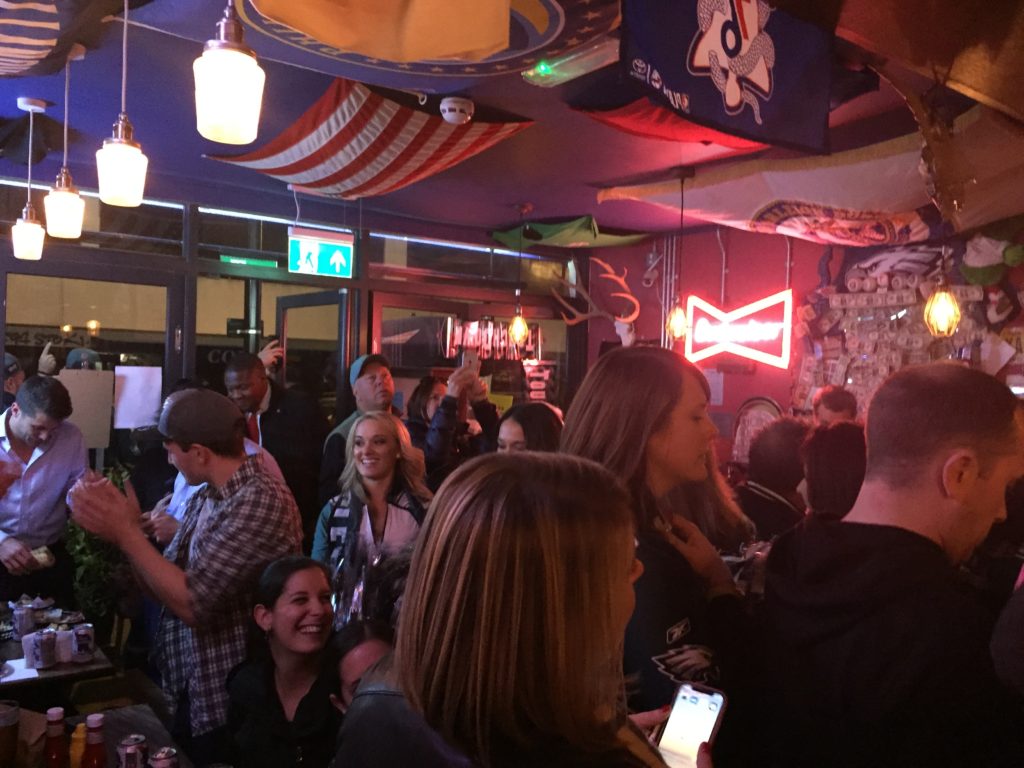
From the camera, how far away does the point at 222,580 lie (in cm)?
226

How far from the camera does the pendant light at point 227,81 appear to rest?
Answer: 2.11 meters

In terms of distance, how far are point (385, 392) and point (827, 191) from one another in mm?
3108

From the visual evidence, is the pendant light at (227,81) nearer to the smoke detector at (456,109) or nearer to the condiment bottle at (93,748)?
the condiment bottle at (93,748)

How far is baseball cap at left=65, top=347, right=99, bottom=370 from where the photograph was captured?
5852 millimetres

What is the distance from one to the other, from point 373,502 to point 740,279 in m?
5.05

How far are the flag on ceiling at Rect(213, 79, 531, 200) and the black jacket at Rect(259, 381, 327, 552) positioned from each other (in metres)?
1.60

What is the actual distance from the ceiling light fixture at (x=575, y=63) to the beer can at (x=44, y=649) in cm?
312

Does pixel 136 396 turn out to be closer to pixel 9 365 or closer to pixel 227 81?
pixel 9 365

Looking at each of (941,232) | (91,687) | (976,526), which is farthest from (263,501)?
(941,232)

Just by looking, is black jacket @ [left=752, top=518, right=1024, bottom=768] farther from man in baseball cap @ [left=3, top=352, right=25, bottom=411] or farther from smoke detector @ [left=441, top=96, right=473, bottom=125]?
man in baseball cap @ [left=3, top=352, right=25, bottom=411]

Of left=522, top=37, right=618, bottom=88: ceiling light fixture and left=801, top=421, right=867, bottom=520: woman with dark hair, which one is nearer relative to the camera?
left=801, top=421, right=867, bottom=520: woman with dark hair

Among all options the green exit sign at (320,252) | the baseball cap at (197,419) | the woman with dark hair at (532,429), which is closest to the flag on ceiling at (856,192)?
the woman with dark hair at (532,429)

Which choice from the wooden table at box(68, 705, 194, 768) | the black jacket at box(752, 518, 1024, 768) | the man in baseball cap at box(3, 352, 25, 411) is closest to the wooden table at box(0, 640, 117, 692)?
the wooden table at box(68, 705, 194, 768)

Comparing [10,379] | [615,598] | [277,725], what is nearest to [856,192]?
[277,725]
